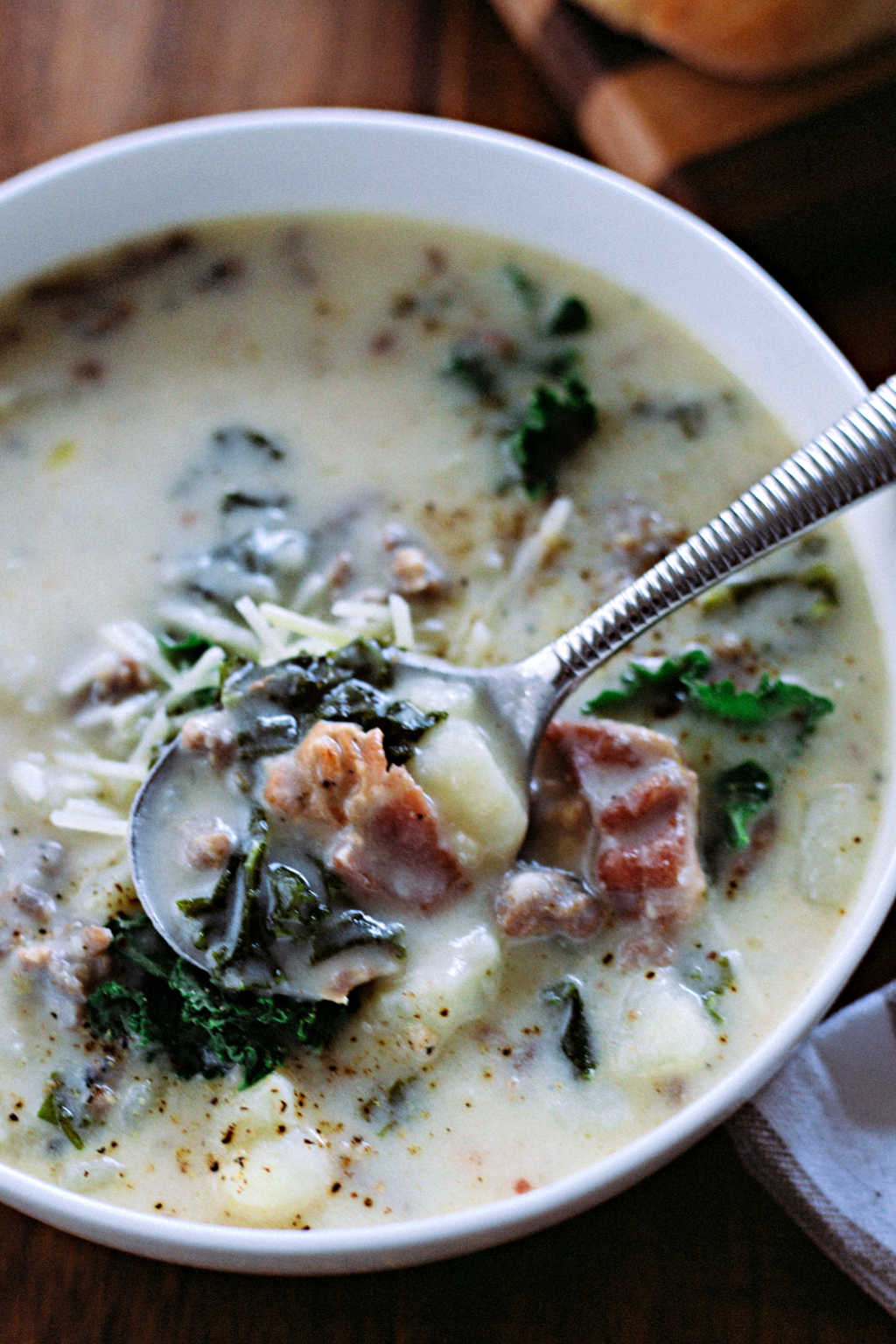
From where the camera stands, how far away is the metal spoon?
2371mm

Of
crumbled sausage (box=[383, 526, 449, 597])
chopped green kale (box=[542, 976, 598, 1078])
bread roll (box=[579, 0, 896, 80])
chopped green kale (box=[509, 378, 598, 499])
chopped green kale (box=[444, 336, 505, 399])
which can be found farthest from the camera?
bread roll (box=[579, 0, 896, 80])

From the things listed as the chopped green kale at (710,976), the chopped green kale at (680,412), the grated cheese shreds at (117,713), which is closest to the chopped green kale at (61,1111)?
the grated cheese shreds at (117,713)

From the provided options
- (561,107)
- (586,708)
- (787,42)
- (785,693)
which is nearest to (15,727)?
(586,708)

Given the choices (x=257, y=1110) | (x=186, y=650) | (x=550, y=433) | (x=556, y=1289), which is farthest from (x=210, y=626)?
(x=556, y=1289)

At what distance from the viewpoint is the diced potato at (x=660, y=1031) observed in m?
2.21

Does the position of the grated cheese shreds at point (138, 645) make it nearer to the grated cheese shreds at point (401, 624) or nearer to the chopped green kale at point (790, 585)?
the grated cheese shreds at point (401, 624)

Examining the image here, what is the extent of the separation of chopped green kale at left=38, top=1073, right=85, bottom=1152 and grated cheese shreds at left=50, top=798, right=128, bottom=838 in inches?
16.3

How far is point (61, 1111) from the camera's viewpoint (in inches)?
87.4

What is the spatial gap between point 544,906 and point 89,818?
799 millimetres

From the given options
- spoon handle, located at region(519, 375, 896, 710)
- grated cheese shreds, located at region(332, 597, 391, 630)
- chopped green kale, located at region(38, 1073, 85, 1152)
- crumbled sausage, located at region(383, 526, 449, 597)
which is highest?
spoon handle, located at region(519, 375, 896, 710)

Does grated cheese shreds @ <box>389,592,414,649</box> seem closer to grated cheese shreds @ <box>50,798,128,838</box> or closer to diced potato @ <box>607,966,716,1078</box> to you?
grated cheese shreds @ <box>50,798,128,838</box>

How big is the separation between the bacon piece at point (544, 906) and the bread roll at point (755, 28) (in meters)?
1.91

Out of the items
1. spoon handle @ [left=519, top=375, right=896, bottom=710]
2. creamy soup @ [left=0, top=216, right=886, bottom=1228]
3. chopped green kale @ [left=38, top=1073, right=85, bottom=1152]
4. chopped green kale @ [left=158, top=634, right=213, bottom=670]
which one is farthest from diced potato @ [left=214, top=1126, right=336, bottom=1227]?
spoon handle @ [left=519, top=375, right=896, bottom=710]

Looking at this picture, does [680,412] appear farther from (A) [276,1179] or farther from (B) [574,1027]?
(A) [276,1179]
